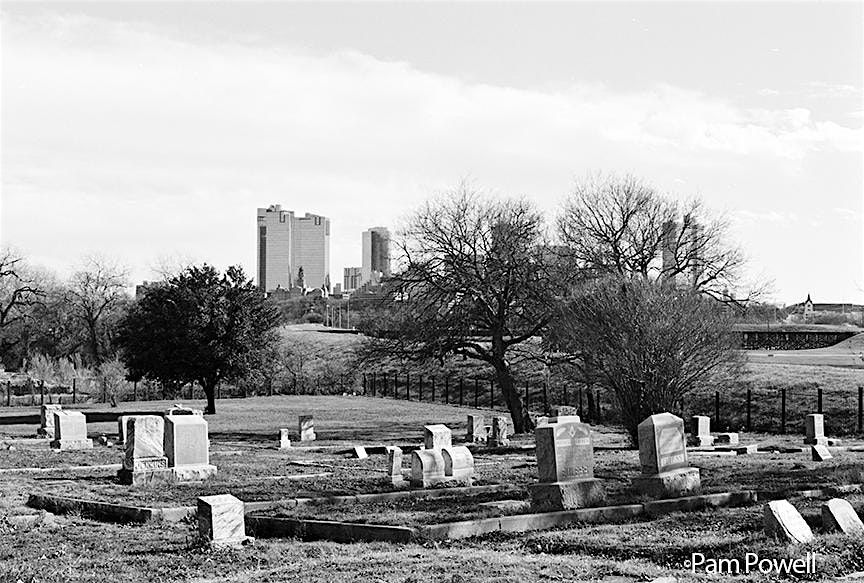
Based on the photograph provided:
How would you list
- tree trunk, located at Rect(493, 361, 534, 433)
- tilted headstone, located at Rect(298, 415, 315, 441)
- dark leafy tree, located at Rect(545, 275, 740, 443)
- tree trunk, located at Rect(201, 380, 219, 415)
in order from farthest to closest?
tree trunk, located at Rect(201, 380, 219, 415)
tree trunk, located at Rect(493, 361, 534, 433)
tilted headstone, located at Rect(298, 415, 315, 441)
dark leafy tree, located at Rect(545, 275, 740, 443)

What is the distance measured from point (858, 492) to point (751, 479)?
3099 millimetres

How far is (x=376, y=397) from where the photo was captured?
201 feet

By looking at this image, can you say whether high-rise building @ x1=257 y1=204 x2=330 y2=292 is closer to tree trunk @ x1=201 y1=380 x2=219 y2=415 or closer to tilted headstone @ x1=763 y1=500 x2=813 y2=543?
tree trunk @ x1=201 y1=380 x2=219 y2=415

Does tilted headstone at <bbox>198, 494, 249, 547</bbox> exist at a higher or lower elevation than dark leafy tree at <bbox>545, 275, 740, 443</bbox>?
lower

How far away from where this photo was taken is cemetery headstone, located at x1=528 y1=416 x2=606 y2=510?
15.5m

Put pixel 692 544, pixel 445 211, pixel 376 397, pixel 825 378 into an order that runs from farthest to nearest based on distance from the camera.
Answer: pixel 376 397 → pixel 825 378 → pixel 445 211 → pixel 692 544

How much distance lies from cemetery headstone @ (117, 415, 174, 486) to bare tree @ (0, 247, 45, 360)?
55.3 meters

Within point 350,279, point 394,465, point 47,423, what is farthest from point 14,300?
point 350,279

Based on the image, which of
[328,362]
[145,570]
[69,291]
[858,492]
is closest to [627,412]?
[858,492]

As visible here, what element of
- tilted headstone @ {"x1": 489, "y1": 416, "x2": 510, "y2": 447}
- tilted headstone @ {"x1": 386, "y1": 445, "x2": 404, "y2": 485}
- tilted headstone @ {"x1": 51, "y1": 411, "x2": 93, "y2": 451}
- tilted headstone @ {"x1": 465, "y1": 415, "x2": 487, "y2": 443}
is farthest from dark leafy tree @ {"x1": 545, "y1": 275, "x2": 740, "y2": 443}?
tilted headstone @ {"x1": 51, "y1": 411, "x2": 93, "y2": 451}

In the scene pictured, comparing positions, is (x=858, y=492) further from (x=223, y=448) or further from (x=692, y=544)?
(x=223, y=448)

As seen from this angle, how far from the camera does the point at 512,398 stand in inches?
1497

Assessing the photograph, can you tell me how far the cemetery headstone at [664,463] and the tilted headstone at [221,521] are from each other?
285 inches

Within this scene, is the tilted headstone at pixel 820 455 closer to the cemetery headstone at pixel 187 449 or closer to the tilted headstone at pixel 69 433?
the cemetery headstone at pixel 187 449
